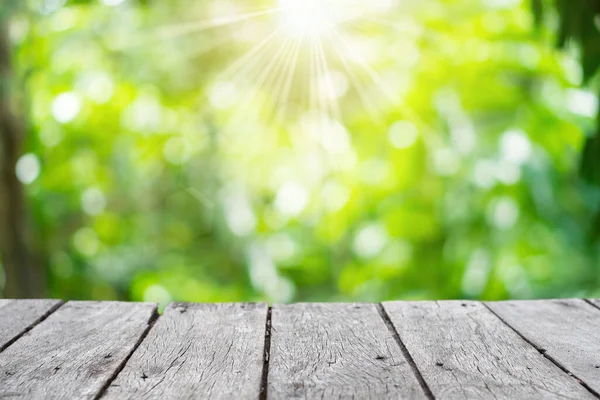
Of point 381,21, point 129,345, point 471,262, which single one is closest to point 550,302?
point 129,345

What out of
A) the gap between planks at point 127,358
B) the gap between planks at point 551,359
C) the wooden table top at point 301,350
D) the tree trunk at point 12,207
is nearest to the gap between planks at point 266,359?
the wooden table top at point 301,350

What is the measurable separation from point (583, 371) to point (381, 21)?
8.80ft

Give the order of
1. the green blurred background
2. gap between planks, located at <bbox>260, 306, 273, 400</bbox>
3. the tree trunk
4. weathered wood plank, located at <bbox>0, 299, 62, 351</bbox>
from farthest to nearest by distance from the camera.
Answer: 1. the tree trunk
2. the green blurred background
3. weathered wood plank, located at <bbox>0, 299, 62, 351</bbox>
4. gap between planks, located at <bbox>260, 306, 273, 400</bbox>

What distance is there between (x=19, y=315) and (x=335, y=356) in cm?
54

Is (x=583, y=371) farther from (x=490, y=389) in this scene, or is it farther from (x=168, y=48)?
(x=168, y=48)

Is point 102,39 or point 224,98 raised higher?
point 102,39

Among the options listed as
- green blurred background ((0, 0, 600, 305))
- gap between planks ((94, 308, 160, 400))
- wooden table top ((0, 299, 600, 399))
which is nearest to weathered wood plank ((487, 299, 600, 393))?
wooden table top ((0, 299, 600, 399))

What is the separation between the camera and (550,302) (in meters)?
1.13

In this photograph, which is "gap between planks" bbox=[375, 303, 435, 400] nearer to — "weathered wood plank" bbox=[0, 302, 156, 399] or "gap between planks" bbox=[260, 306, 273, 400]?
"gap between planks" bbox=[260, 306, 273, 400]

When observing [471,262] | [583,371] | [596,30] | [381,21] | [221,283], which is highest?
[381,21]

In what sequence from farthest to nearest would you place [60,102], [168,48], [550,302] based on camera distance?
[168,48] → [60,102] → [550,302]

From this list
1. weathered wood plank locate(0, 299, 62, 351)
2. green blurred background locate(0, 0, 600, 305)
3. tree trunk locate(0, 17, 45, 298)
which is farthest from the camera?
tree trunk locate(0, 17, 45, 298)

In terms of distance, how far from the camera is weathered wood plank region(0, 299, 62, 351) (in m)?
0.97

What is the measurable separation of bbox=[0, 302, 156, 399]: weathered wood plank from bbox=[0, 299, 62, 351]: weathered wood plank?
0.02 metres
